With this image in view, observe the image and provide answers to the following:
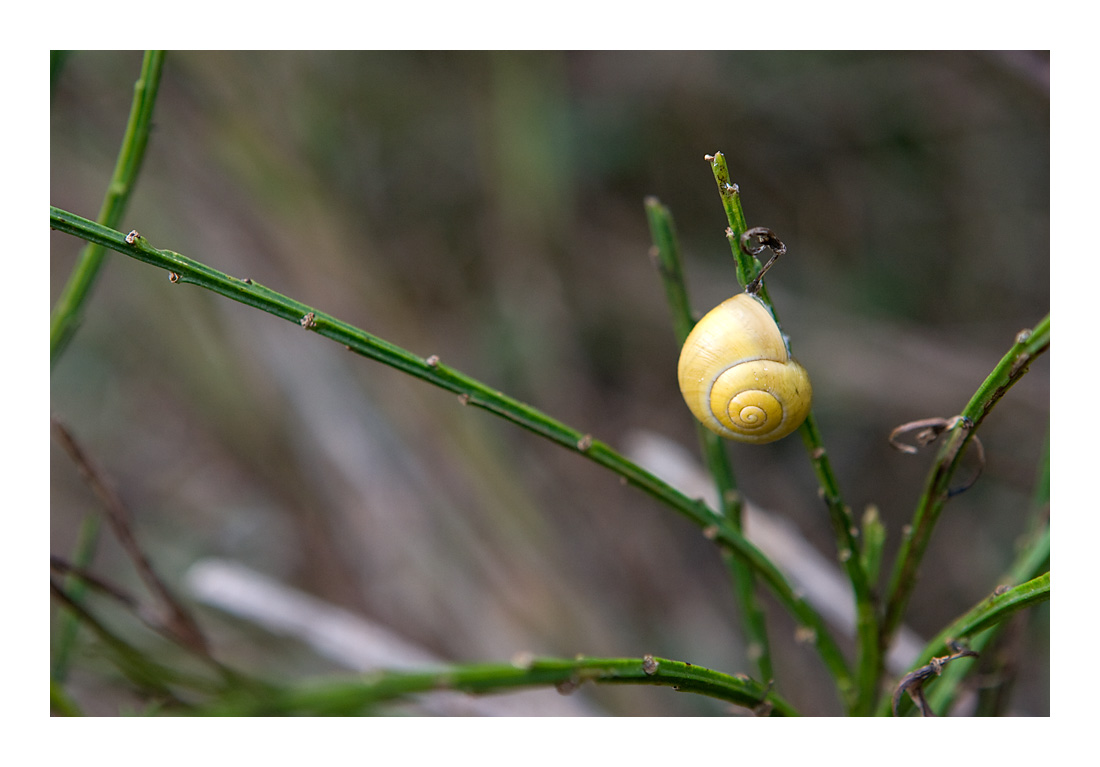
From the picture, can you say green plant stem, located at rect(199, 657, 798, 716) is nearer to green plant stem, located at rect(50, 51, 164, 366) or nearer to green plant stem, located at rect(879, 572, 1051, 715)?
green plant stem, located at rect(879, 572, 1051, 715)

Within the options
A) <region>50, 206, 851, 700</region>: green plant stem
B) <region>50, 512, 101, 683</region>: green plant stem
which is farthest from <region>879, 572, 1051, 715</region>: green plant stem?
<region>50, 512, 101, 683</region>: green plant stem

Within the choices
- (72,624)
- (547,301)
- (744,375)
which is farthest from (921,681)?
(547,301)

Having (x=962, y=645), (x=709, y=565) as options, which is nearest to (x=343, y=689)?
(x=962, y=645)

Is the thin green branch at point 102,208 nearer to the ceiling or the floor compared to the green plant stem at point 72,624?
nearer to the ceiling

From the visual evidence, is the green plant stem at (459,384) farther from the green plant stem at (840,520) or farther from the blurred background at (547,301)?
the blurred background at (547,301)

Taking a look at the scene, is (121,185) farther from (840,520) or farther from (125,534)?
(840,520)

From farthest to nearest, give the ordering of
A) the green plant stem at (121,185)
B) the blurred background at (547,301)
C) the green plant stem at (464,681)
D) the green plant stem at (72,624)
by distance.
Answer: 1. the blurred background at (547,301)
2. the green plant stem at (72,624)
3. the green plant stem at (121,185)
4. the green plant stem at (464,681)

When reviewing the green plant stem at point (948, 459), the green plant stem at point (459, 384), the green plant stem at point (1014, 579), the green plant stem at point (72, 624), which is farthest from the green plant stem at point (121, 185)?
the green plant stem at point (1014, 579)
